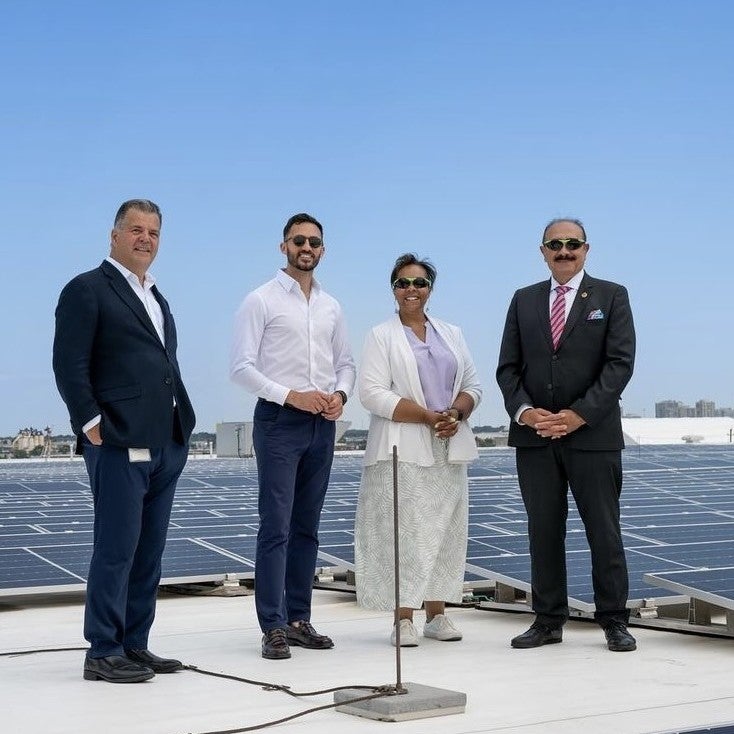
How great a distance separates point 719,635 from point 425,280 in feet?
7.52

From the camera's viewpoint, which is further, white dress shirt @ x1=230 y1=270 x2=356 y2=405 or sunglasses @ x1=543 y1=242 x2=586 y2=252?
sunglasses @ x1=543 y1=242 x2=586 y2=252

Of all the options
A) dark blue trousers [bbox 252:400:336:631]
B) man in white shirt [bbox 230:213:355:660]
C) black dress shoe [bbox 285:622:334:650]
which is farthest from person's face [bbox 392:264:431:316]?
black dress shoe [bbox 285:622:334:650]

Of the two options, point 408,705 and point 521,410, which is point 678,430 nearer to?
point 521,410

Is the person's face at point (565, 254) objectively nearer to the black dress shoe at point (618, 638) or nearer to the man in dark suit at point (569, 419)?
the man in dark suit at point (569, 419)

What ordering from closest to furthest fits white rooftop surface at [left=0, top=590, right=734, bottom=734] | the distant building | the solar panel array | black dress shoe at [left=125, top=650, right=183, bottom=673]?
white rooftop surface at [left=0, top=590, right=734, bottom=734]
black dress shoe at [left=125, top=650, right=183, bottom=673]
the solar panel array
the distant building

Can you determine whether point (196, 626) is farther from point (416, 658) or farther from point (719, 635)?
point (719, 635)

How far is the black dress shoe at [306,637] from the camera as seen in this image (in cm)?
655

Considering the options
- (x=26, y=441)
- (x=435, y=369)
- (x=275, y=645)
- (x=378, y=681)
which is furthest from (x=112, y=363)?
(x=26, y=441)

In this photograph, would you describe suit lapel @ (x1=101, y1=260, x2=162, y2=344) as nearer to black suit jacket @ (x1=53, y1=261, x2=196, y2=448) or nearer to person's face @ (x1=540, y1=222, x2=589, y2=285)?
black suit jacket @ (x1=53, y1=261, x2=196, y2=448)

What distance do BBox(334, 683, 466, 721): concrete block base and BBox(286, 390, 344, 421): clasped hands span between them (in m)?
A: 1.66

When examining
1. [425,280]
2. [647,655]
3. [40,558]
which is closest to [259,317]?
[425,280]

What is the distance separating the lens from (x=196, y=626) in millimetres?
7520

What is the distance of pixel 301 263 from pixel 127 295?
1089 millimetres

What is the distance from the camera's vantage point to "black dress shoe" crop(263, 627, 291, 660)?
623 cm
